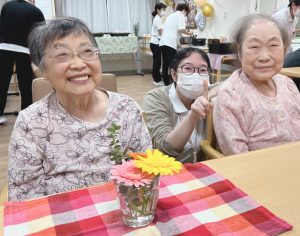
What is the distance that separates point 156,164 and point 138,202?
9 cm

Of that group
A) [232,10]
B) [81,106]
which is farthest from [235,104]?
[232,10]

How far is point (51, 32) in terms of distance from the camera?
1.07m

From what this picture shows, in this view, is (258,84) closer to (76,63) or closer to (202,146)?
(202,146)

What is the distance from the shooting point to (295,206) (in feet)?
2.54

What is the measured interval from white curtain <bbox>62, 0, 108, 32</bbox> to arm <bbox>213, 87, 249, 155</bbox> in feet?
21.5

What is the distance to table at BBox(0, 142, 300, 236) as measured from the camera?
2.53 ft

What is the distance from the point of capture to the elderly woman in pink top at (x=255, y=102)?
4.42 feet

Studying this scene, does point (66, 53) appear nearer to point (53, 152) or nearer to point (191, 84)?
point (53, 152)

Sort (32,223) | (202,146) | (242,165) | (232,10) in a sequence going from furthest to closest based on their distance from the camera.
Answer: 1. (232,10)
2. (202,146)
3. (242,165)
4. (32,223)

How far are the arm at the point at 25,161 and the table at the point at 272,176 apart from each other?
294 millimetres

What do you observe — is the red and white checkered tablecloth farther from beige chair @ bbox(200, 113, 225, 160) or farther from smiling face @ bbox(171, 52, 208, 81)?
smiling face @ bbox(171, 52, 208, 81)

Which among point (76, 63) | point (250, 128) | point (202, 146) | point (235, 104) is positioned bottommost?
point (202, 146)

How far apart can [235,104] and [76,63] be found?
668 millimetres

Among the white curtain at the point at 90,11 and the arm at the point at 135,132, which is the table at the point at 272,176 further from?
the white curtain at the point at 90,11
